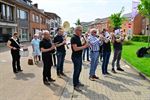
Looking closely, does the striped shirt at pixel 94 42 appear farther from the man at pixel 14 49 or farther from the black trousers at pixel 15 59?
the black trousers at pixel 15 59

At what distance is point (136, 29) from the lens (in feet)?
263

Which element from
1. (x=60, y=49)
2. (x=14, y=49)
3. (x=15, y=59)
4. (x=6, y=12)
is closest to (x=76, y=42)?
(x=60, y=49)

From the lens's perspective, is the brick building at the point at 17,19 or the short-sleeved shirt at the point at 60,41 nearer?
the short-sleeved shirt at the point at 60,41

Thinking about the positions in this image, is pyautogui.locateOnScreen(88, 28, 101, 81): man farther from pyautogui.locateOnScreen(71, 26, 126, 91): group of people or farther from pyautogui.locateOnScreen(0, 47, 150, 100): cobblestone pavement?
pyautogui.locateOnScreen(0, 47, 150, 100): cobblestone pavement

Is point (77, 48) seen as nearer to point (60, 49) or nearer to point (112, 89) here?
point (112, 89)

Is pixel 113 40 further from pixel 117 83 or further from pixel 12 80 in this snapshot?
pixel 12 80

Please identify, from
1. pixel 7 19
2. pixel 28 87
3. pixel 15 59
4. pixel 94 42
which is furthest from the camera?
pixel 7 19

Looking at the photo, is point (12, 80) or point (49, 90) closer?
point (49, 90)

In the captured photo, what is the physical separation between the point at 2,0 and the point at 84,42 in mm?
34770

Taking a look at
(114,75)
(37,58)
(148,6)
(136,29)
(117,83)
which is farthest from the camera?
(136,29)

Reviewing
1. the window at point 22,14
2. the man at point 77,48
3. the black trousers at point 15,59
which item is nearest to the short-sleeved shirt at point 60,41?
Answer: the black trousers at point 15,59

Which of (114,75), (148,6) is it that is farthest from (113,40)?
(148,6)

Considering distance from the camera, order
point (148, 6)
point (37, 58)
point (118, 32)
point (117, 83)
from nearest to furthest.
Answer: point (117, 83), point (118, 32), point (37, 58), point (148, 6)

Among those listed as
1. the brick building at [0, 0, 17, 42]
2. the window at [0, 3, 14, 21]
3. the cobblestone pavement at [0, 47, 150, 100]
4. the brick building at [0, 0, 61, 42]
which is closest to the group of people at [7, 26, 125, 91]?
the cobblestone pavement at [0, 47, 150, 100]
